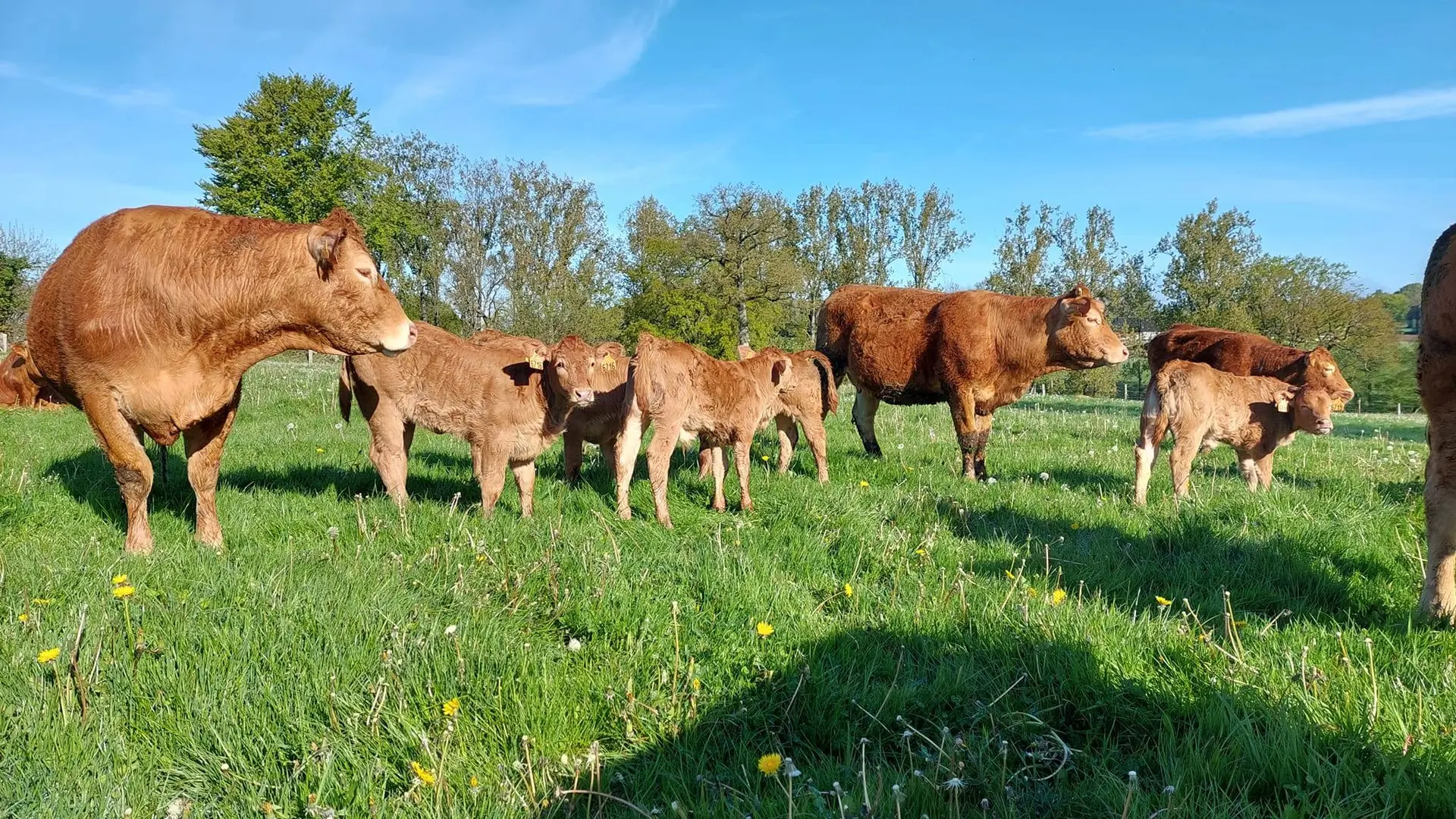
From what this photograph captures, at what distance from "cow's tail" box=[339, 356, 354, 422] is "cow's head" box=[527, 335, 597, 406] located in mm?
1870

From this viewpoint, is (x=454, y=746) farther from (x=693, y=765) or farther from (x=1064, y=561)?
(x=1064, y=561)

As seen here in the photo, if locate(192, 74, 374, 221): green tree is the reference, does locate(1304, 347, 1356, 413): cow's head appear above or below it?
below

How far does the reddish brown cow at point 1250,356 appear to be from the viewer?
9477mm

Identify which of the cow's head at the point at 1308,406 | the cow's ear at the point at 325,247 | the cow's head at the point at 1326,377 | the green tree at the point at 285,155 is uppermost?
the green tree at the point at 285,155

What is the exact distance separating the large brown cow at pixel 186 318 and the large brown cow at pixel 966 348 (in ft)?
22.3

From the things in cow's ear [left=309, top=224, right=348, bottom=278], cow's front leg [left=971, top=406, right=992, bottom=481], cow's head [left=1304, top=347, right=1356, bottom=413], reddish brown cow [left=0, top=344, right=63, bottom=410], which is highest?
cow's ear [left=309, top=224, right=348, bottom=278]

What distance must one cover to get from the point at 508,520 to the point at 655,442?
152 centimetres

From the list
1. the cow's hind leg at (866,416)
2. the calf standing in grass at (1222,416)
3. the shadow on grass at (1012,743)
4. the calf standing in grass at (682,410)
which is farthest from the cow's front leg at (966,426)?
the shadow on grass at (1012,743)

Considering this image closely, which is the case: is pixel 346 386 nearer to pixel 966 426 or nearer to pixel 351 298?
pixel 351 298

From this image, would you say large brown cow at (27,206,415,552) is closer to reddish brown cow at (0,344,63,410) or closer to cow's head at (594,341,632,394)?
cow's head at (594,341,632,394)

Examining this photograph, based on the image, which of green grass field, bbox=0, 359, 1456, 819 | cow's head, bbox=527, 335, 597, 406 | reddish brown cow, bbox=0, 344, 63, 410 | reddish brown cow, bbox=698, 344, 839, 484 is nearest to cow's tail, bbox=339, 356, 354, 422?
cow's head, bbox=527, 335, 597, 406

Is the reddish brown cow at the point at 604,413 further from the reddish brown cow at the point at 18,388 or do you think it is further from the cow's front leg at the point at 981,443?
the reddish brown cow at the point at 18,388

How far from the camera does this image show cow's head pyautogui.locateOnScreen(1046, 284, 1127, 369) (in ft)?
32.7

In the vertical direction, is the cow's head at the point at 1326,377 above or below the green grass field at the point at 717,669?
above
